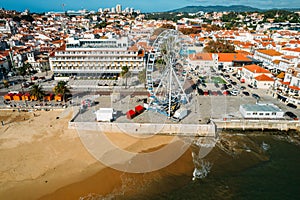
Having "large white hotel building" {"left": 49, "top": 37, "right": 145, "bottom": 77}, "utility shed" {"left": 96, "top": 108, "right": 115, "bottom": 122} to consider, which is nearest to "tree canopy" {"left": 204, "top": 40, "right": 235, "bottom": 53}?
"large white hotel building" {"left": 49, "top": 37, "right": 145, "bottom": 77}

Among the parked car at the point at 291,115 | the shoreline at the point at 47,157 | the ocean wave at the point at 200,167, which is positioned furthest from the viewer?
the parked car at the point at 291,115

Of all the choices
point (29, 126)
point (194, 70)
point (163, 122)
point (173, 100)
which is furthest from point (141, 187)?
point (194, 70)

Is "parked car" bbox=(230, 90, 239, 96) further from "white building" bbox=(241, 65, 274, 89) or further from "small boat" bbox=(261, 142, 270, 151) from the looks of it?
"small boat" bbox=(261, 142, 270, 151)

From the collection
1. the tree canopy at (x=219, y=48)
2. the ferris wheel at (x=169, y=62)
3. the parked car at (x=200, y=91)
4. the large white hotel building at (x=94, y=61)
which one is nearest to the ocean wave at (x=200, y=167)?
the ferris wheel at (x=169, y=62)

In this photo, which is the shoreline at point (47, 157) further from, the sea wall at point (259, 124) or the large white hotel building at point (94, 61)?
the large white hotel building at point (94, 61)

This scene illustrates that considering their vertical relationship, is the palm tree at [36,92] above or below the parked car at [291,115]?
above

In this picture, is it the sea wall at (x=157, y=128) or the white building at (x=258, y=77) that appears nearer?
the sea wall at (x=157, y=128)

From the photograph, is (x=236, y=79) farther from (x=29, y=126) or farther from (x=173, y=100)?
(x=29, y=126)
